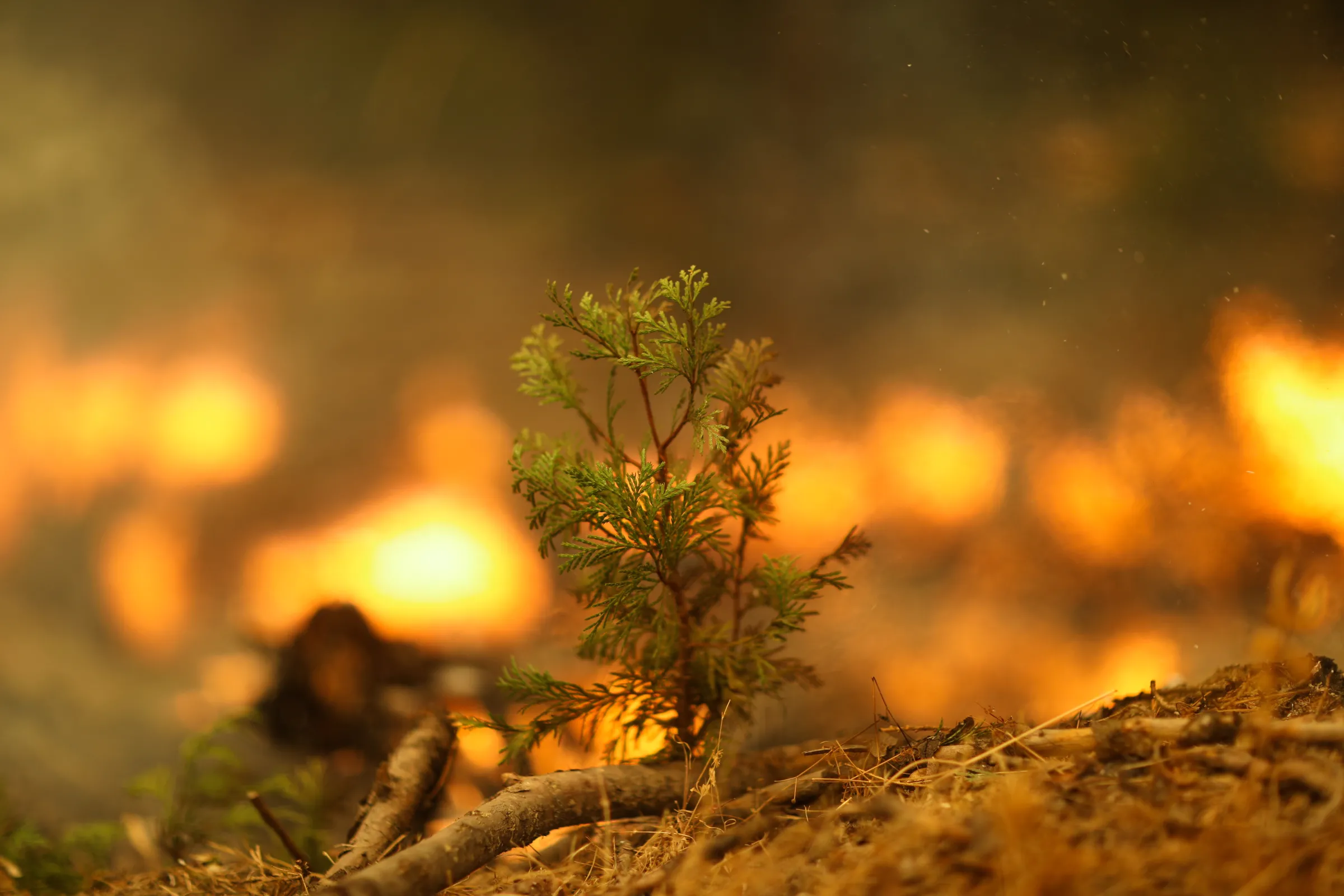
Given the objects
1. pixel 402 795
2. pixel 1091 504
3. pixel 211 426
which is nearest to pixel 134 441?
pixel 211 426

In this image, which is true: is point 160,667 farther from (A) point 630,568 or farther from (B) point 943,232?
(B) point 943,232

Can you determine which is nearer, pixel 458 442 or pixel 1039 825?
pixel 1039 825

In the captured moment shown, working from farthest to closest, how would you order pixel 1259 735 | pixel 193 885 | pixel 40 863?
Answer: 1. pixel 40 863
2. pixel 193 885
3. pixel 1259 735

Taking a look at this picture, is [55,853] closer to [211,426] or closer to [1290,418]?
[211,426]

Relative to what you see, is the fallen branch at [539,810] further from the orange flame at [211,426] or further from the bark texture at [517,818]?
the orange flame at [211,426]


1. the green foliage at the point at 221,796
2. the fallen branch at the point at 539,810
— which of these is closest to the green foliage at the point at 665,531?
the fallen branch at the point at 539,810

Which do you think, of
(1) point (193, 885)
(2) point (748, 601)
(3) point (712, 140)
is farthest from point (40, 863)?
(3) point (712, 140)
